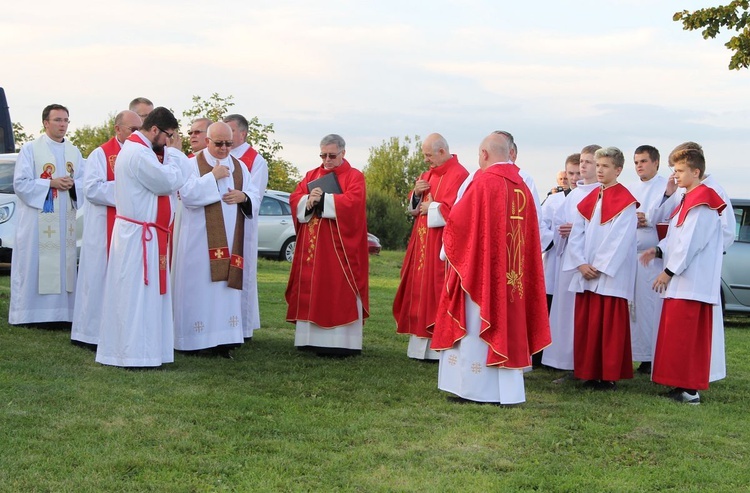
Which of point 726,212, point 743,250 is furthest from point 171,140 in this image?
point 743,250

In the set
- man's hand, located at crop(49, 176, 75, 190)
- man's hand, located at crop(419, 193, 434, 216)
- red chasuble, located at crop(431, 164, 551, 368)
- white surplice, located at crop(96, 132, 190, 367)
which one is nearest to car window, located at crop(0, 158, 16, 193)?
man's hand, located at crop(49, 176, 75, 190)

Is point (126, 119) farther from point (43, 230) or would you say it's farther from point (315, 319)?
point (315, 319)

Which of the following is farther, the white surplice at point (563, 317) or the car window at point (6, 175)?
the car window at point (6, 175)

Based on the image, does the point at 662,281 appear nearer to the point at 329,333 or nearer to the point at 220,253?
the point at 329,333

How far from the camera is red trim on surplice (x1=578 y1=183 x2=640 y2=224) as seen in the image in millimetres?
7629

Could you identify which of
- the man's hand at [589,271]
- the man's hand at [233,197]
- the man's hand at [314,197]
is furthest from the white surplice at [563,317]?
the man's hand at [233,197]

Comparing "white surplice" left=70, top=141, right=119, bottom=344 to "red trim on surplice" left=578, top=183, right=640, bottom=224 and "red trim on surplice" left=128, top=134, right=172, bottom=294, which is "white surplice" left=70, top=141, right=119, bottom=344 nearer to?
"red trim on surplice" left=128, top=134, right=172, bottom=294

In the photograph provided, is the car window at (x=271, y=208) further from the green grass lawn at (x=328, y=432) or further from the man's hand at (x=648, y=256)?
the man's hand at (x=648, y=256)

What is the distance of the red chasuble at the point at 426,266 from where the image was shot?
8.91m

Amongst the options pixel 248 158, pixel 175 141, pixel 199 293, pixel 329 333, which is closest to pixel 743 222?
pixel 329 333

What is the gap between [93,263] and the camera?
8297mm

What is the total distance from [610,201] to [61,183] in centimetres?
538

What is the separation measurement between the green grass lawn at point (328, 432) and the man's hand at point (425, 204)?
68.3 inches

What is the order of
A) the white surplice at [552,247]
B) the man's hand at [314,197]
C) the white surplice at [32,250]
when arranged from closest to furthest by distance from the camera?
the white surplice at [552,247], the man's hand at [314,197], the white surplice at [32,250]
